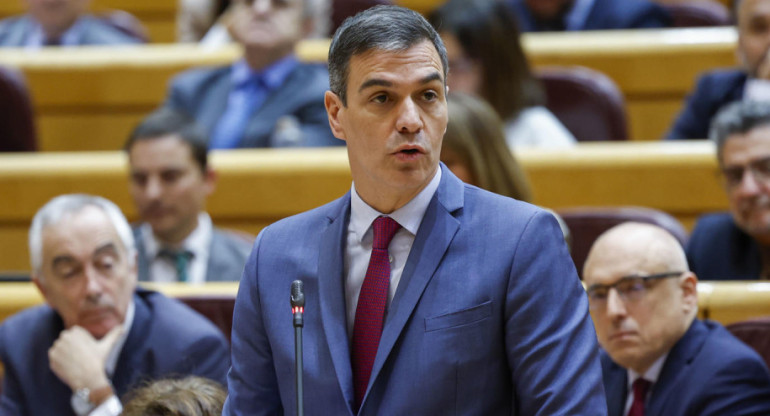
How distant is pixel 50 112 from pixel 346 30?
192 cm

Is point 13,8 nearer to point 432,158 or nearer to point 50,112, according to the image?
point 50,112

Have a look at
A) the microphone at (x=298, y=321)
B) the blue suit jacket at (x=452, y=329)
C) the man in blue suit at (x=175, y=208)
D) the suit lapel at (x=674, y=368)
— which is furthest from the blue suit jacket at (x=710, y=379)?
the man in blue suit at (x=175, y=208)

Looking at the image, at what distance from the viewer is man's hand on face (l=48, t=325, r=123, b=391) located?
4.72 feet

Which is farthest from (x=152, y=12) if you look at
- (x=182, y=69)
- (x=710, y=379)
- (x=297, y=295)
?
(x=297, y=295)

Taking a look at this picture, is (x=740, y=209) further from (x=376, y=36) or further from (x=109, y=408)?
(x=376, y=36)

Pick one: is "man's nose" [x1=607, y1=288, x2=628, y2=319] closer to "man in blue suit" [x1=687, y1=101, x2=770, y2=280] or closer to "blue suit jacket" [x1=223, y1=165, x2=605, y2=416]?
"man in blue suit" [x1=687, y1=101, x2=770, y2=280]

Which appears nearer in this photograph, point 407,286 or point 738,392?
point 407,286

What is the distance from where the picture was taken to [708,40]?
244 cm

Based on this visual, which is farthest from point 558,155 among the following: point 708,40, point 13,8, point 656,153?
point 13,8

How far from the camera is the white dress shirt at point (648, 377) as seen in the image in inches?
53.4

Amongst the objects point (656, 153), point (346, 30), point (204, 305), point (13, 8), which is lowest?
point (204, 305)

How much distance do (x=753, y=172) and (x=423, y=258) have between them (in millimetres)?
1095

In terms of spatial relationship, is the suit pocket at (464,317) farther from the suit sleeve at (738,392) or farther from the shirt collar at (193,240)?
the shirt collar at (193,240)

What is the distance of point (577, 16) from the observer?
2.68 meters
